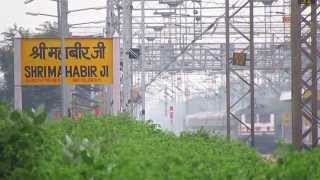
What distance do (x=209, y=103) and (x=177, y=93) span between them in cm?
1354

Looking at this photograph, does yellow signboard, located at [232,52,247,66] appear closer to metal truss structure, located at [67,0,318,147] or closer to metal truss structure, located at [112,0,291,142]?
metal truss structure, located at [67,0,318,147]

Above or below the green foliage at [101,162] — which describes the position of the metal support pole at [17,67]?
above

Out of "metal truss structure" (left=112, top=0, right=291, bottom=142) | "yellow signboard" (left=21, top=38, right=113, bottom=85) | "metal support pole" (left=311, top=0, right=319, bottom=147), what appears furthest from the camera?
"metal truss structure" (left=112, top=0, right=291, bottom=142)

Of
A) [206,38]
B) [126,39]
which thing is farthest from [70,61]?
[206,38]

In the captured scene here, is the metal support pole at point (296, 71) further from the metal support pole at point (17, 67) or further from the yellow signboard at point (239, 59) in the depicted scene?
the metal support pole at point (17, 67)

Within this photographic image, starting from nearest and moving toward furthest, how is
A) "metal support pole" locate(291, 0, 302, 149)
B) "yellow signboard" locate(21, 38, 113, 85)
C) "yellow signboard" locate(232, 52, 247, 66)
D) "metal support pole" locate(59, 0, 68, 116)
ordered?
1. "metal support pole" locate(291, 0, 302, 149)
2. "metal support pole" locate(59, 0, 68, 116)
3. "yellow signboard" locate(21, 38, 113, 85)
4. "yellow signboard" locate(232, 52, 247, 66)

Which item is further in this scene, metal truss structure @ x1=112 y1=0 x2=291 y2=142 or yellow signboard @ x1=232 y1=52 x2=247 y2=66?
metal truss structure @ x1=112 y1=0 x2=291 y2=142

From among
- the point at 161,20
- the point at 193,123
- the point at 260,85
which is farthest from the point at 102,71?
the point at 260,85

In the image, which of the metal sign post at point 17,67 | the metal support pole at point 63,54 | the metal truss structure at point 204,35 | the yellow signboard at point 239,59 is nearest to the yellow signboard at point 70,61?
the metal sign post at point 17,67

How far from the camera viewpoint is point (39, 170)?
6.61m

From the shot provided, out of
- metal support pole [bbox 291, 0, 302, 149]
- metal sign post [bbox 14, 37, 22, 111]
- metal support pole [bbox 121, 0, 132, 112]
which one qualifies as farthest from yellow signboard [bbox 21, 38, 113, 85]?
metal support pole [bbox 291, 0, 302, 149]

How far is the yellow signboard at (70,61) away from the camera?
1027 inches

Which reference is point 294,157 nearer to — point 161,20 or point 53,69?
point 53,69

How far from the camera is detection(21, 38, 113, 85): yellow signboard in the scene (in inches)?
1027
